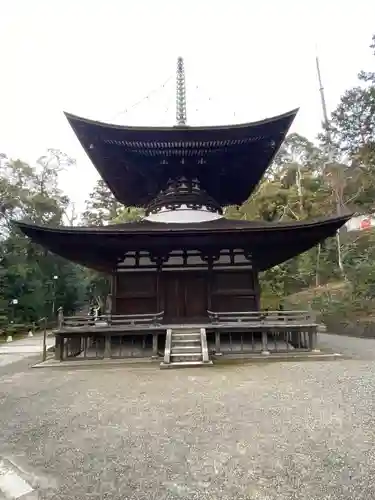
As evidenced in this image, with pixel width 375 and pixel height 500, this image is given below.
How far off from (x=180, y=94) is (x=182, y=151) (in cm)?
653

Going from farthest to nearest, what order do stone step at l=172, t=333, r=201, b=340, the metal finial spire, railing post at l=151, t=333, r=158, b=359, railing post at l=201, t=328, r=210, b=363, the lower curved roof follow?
the metal finial spire < stone step at l=172, t=333, r=201, b=340 < the lower curved roof < railing post at l=151, t=333, r=158, b=359 < railing post at l=201, t=328, r=210, b=363

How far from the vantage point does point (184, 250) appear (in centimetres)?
1192

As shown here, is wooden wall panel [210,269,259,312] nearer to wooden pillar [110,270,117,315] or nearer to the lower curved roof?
the lower curved roof

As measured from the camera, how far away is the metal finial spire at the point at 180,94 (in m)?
16.0

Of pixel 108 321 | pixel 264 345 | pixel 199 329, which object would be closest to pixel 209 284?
pixel 199 329

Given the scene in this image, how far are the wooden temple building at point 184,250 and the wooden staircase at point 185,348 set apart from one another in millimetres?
33

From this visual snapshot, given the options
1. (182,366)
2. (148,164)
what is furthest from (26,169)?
(182,366)

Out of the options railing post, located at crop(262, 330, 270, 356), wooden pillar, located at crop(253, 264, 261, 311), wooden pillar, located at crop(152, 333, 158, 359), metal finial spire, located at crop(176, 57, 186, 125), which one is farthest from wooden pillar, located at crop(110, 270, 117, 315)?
metal finial spire, located at crop(176, 57, 186, 125)

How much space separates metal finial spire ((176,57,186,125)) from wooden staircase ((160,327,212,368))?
9.88 m

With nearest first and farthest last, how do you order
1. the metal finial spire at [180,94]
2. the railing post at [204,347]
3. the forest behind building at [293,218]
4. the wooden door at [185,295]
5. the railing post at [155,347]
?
the railing post at [204,347]
the railing post at [155,347]
the wooden door at [185,295]
the metal finial spire at [180,94]
the forest behind building at [293,218]

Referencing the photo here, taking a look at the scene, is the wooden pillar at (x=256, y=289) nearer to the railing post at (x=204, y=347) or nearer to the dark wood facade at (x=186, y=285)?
the dark wood facade at (x=186, y=285)

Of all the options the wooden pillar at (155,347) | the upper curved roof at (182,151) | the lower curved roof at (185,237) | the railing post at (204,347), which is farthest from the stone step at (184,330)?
the upper curved roof at (182,151)

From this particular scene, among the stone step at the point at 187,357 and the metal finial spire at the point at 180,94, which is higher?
the metal finial spire at the point at 180,94

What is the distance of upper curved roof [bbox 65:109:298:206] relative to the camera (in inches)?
437
